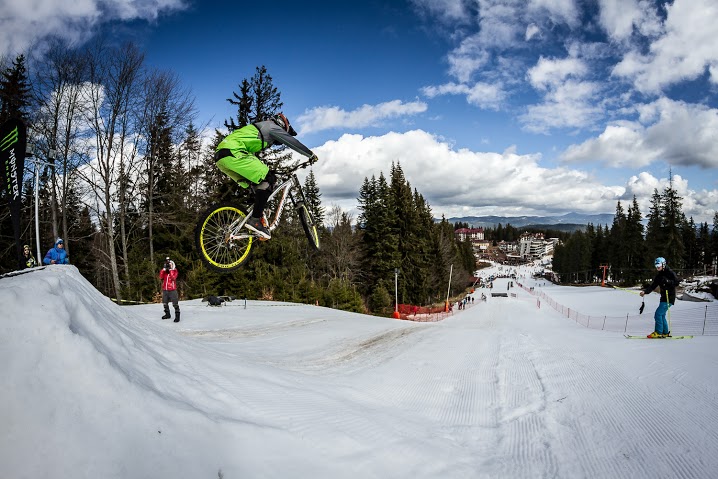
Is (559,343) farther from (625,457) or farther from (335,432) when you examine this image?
(335,432)

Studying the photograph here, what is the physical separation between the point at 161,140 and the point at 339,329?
54.1ft

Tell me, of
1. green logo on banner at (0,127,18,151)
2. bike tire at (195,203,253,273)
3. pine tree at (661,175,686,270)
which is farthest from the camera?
pine tree at (661,175,686,270)

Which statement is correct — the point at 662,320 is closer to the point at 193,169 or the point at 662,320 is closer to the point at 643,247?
the point at 193,169

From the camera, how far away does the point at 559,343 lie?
290 inches

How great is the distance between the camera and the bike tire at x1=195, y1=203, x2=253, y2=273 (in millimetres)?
6660

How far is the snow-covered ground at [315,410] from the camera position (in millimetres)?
1805

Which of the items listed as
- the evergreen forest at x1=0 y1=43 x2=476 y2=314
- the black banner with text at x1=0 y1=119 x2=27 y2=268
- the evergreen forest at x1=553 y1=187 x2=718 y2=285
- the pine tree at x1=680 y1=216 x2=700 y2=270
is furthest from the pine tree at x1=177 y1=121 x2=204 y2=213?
the pine tree at x1=680 y1=216 x2=700 y2=270

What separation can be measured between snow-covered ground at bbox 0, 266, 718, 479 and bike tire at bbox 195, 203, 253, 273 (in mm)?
2296

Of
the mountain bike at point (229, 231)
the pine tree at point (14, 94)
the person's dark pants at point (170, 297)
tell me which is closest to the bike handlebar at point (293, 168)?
the mountain bike at point (229, 231)

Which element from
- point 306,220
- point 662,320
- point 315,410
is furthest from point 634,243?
point 315,410

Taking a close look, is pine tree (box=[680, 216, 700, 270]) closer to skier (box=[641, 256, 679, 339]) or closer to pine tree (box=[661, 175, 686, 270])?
pine tree (box=[661, 175, 686, 270])

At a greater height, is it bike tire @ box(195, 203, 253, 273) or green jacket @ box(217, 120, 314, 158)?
green jacket @ box(217, 120, 314, 158)

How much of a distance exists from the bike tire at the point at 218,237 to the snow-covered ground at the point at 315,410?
230 centimetres

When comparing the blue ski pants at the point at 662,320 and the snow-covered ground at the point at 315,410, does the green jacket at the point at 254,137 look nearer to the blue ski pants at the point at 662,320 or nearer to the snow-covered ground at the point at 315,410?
the snow-covered ground at the point at 315,410
